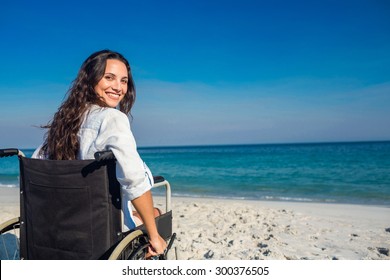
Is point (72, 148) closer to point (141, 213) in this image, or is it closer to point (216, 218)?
point (141, 213)

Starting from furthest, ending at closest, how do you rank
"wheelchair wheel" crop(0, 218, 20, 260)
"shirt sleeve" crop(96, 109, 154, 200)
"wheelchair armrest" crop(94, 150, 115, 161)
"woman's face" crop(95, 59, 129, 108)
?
"wheelchair wheel" crop(0, 218, 20, 260)
"woman's face" crop(95, 59, 129, 108)
"shirt sleeve" crop(96, 109, 154, 200)
"wheelchair armrest" crop(94, 150, 115, 161)

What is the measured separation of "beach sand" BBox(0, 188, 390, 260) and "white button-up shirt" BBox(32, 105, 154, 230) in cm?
179

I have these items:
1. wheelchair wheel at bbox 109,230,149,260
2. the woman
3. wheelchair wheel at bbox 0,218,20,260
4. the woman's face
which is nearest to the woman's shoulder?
the woman

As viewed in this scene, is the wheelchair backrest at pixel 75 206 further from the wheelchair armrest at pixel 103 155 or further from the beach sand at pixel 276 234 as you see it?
the beach sand at pixel 276 234

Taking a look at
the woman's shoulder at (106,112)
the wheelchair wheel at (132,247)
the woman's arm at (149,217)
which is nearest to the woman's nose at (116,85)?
the woman's shoulder at (106,112)

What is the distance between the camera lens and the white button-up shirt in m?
1.31

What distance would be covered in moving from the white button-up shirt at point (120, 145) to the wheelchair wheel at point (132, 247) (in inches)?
6.8

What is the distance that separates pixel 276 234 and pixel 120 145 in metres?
2.85

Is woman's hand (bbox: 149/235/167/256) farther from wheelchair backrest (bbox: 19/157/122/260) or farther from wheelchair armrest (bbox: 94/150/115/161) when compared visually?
wheelchair armrest (bbox: 94/150/115/161)

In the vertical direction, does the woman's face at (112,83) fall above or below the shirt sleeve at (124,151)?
above

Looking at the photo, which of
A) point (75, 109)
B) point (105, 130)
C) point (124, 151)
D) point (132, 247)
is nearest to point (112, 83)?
point (75, 109)

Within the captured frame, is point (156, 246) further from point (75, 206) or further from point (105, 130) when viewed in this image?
point (105, 130)

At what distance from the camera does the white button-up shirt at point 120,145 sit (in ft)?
4.31

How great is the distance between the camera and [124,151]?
131 centimetres
